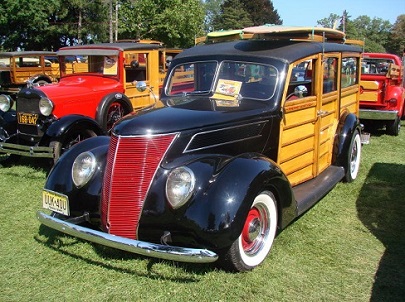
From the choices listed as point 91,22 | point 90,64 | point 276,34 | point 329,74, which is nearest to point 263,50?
point 276,34

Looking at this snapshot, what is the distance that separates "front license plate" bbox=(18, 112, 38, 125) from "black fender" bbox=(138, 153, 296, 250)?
13.2ft

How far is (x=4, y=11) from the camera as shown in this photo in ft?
94.6

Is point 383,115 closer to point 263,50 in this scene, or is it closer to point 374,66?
point 374,66

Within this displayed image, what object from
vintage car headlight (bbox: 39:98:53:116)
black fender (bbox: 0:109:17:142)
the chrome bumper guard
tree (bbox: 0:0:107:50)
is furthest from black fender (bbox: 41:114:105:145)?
tree (bbox: 0:0:107:50)

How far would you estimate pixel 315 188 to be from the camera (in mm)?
4457

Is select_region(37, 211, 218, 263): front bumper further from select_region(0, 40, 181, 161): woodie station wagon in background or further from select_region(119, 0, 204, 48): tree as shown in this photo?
select_region(119, 0, 204, 48): tree

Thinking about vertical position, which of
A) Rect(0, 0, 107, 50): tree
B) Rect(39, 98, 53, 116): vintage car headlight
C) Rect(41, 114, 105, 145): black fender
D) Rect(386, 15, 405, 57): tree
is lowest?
Rect(41, 114, 105, 145): black fender

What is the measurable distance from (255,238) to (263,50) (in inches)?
78.0

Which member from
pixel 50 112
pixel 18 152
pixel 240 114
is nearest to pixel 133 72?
pixel 50 112

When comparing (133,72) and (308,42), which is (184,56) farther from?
(133,72)

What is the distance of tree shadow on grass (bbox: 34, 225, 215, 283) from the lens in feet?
10.7

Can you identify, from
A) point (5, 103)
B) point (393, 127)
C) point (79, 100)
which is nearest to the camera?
point (79, 100)

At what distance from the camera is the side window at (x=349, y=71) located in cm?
567

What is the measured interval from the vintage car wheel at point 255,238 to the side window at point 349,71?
114 inches
